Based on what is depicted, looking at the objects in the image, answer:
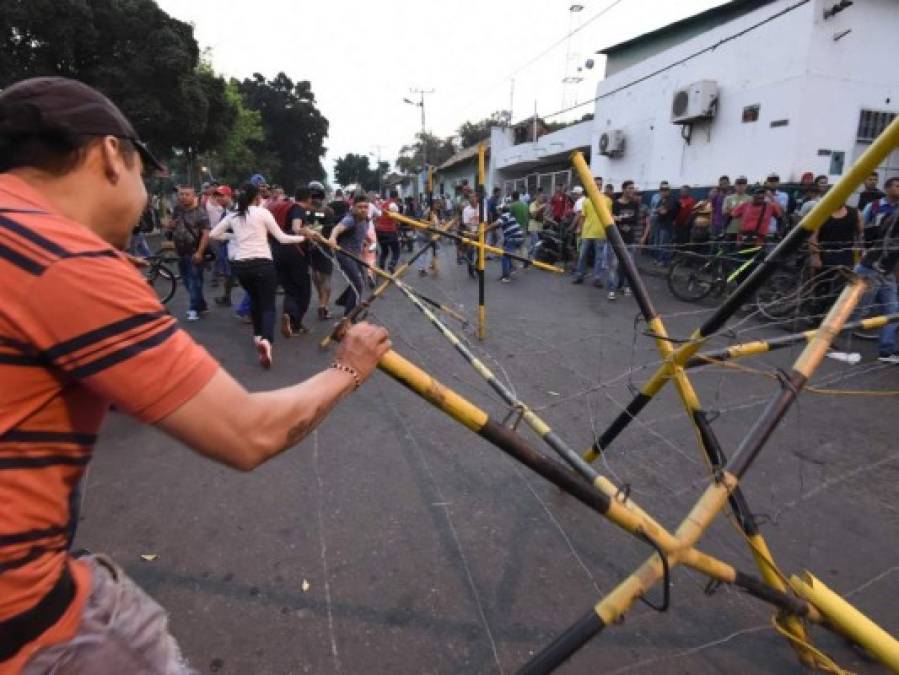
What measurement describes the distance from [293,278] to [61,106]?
5796 millimetres

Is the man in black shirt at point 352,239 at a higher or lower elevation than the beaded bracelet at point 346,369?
lower

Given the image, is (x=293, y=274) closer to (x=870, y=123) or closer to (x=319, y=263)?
(x=319, y=263)

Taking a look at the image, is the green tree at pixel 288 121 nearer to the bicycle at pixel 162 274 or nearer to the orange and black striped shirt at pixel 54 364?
the bicycle at pixel 162 274

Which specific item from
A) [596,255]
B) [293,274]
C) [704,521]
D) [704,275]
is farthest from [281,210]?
[704,275]

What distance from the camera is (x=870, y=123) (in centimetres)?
1122

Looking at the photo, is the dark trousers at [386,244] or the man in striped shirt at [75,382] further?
the dark trousers at [386,244]

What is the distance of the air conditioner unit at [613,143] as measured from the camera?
54.1 feet

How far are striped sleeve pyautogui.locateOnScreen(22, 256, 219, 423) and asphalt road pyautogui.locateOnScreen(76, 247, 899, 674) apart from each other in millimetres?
111

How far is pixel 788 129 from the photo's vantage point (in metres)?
10.9

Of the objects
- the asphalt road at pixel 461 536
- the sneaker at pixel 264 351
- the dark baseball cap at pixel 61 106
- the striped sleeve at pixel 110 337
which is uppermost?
the dark baseball cap at pixel 61 106

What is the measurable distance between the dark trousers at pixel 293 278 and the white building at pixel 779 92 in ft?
30.5

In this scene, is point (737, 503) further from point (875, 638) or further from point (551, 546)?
point (551, 546)

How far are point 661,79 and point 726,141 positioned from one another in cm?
332

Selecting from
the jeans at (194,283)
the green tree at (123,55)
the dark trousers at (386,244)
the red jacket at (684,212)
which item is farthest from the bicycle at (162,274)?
the green tree at (123,55)
